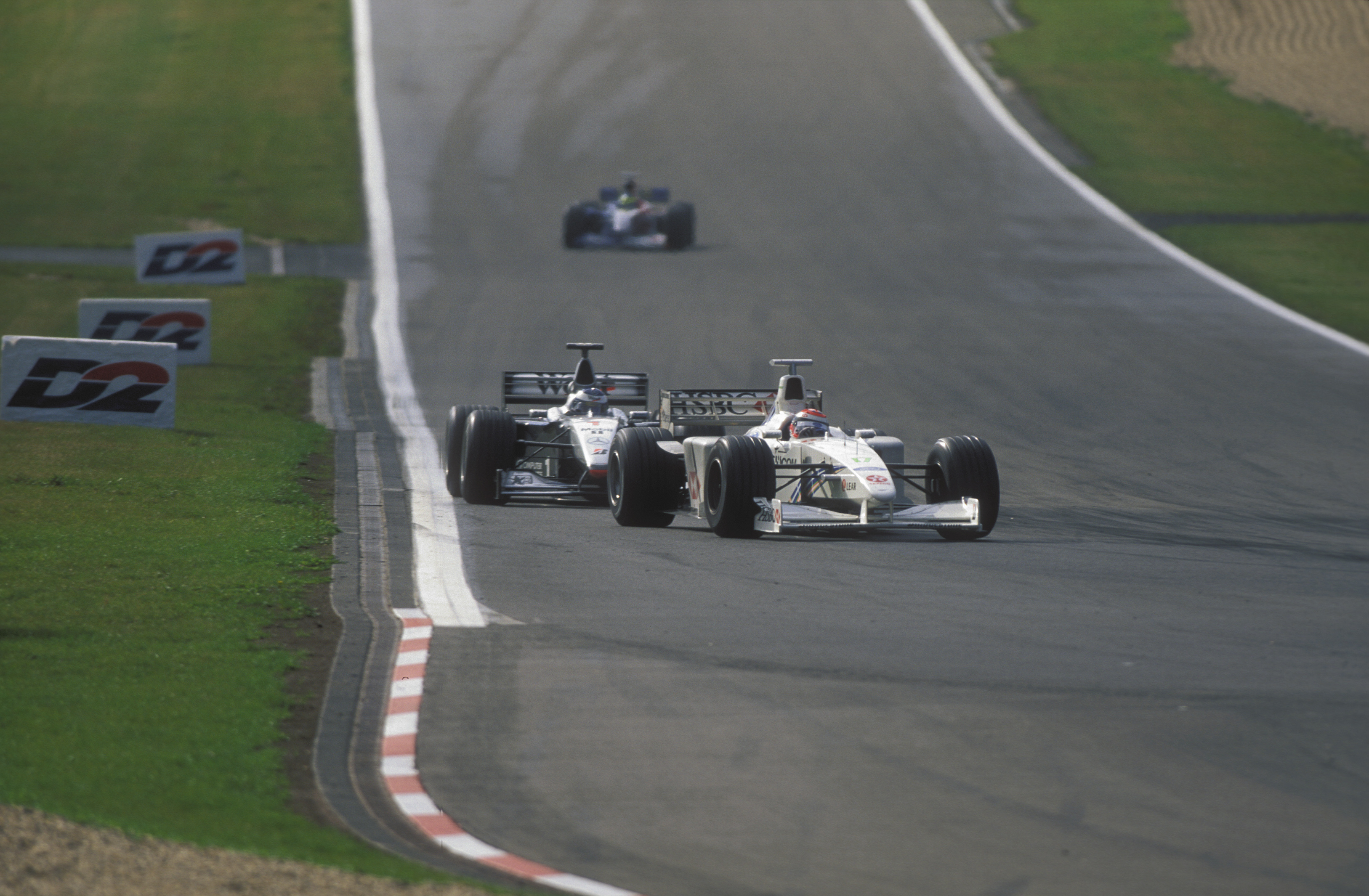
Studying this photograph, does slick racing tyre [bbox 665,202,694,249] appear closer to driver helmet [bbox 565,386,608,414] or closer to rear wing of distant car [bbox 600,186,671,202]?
rear wing of distant car [bbox 600,186,671,202]

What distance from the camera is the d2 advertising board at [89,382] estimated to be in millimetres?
18891

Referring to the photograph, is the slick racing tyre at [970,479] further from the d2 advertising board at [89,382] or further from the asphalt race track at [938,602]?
the d2 advertising board at [89,382]

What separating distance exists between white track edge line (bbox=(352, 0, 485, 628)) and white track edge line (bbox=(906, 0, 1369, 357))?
50.7 ft

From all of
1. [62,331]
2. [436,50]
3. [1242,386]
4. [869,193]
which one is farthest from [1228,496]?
[436,50]

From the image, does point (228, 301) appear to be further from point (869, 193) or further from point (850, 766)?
point (850, 766)

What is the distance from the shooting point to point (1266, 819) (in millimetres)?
6891

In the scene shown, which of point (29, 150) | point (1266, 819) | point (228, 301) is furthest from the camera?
point (29, 150)

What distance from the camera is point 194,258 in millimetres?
31641

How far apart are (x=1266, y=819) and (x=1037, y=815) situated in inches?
36.8

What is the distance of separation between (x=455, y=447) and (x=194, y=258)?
17602 millimetres

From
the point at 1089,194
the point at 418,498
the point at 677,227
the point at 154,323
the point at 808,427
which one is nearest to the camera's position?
the point at 808,427

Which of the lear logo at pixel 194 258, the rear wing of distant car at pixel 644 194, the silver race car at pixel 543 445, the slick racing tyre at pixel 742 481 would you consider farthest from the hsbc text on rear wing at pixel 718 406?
the rear wing of distant car at pixel 644 194

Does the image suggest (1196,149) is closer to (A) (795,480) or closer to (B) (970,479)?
(B) (970,479)

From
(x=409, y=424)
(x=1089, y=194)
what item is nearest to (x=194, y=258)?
(x=409, y=424)
